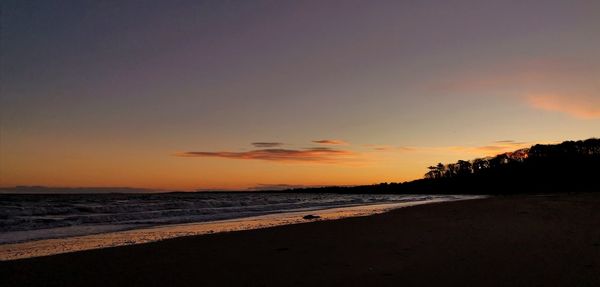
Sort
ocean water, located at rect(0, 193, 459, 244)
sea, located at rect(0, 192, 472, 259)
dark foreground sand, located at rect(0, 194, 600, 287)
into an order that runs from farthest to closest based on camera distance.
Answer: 1. ocean water, located at rect(0, 193, 459, 244)
2. sea, located at rect(0, 192, 472, 259)
3. dark foreground sand, located at rect(0, 194, 600, 287)

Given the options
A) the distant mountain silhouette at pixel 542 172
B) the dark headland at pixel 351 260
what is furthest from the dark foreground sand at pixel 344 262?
the distant mountain silhouette at pixel 542 172

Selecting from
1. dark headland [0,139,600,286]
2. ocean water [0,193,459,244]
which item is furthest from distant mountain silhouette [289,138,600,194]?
dark headland [0,139,600,286]

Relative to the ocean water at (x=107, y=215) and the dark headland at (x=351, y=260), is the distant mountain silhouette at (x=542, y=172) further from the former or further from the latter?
the dark headland at (x=351, y=260)

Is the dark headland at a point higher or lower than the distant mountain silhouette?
lower

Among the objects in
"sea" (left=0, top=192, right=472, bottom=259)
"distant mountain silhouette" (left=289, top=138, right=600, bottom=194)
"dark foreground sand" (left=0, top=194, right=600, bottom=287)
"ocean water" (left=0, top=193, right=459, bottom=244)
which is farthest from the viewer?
"distant mountain silhouette" (left=289, top=138, right=600, bottom=194)

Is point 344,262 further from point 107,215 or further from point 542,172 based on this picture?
point 542,172

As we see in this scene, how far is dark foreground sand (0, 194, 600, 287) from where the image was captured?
20.5ft

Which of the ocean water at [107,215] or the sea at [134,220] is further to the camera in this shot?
the ocean water at [107,215]

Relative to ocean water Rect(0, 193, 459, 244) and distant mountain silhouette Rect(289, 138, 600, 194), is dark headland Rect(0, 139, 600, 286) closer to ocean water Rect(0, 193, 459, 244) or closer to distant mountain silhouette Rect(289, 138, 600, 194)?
ocean water Rect(0, 193, 459, 244)

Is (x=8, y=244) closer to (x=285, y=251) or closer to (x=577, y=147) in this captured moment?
(x=285, y=251)

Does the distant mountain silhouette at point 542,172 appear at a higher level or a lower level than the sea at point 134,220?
higher

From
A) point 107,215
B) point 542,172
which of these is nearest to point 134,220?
point 107,215

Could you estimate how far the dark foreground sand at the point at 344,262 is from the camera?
6246 mm

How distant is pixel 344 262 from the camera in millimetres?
7637
